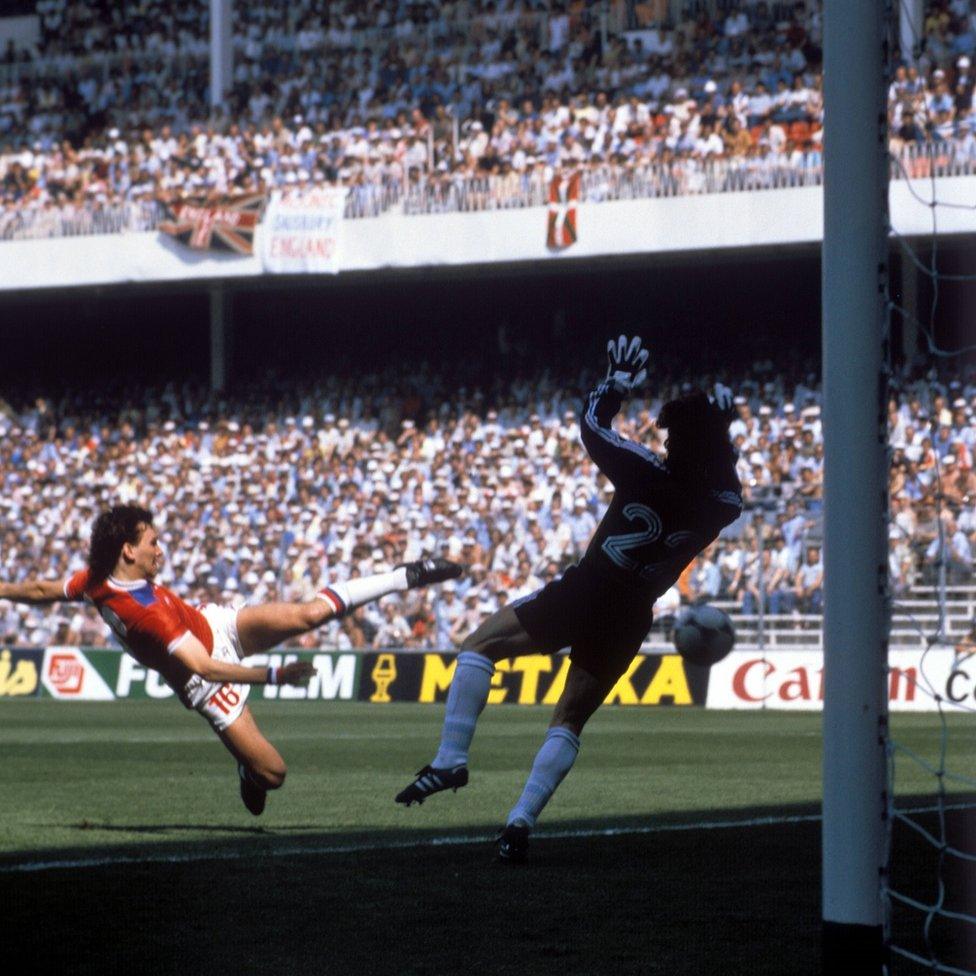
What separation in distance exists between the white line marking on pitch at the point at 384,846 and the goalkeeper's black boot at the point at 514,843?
80 cm

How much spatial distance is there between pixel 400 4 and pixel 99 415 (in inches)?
369

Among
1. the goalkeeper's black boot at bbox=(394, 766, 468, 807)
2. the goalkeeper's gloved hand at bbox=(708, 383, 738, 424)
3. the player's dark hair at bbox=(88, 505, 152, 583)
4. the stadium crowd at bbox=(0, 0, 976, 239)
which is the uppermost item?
the stadium crowd at bbox=(0, 0, 976, 239)

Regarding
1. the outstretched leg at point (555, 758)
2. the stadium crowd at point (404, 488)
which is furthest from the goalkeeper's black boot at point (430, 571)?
the stadium crowd at point (404, 488)

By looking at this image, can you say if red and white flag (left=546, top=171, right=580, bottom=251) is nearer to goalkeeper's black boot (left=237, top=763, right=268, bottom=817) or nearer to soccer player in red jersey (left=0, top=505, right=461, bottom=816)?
soccer player in red jersey (left=0, top=505, right=461, bottom=816)

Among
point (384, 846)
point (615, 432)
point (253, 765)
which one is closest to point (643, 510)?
point (615, 432)

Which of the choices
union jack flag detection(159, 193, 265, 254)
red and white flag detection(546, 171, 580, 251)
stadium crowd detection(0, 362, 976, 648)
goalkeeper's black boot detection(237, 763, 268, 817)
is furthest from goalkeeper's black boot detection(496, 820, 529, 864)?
union jack flag detection(159, 193, 265, 254)

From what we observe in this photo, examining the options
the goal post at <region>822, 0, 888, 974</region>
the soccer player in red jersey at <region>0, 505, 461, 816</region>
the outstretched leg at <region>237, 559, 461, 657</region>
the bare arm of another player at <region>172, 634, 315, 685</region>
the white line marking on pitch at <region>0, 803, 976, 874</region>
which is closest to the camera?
the goal post at <region>822, 0, 888, 974</region>

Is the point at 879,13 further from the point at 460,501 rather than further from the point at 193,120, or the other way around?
the point at 193,120

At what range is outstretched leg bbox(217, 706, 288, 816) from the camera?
10.1m

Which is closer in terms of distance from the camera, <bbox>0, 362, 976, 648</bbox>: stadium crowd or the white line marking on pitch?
the white line marking on pitch

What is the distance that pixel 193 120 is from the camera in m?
38.0

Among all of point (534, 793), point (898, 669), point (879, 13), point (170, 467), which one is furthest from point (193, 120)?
point (879, 13)

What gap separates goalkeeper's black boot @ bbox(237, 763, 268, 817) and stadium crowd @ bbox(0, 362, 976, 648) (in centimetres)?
1277

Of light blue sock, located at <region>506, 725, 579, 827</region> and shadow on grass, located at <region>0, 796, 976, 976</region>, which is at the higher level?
light blue sock, located at <region>506, 725, 579, 827</region>
